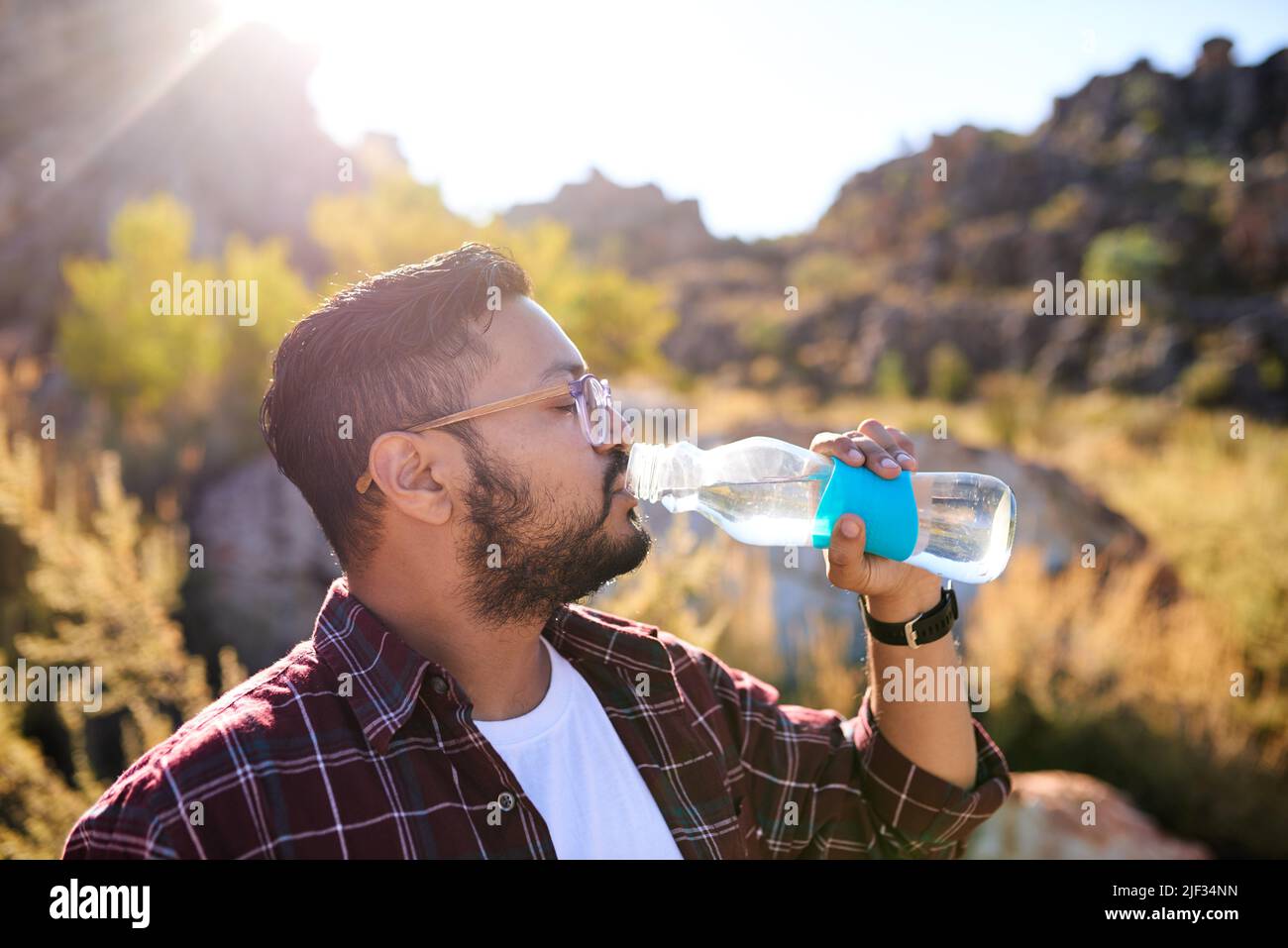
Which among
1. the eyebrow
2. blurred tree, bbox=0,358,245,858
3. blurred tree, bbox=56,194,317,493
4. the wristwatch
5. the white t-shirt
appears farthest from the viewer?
blurred tree, bbox=56,194,317,493

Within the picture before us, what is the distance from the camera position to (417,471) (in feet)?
6.13

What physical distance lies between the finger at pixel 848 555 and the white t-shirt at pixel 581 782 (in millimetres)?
591

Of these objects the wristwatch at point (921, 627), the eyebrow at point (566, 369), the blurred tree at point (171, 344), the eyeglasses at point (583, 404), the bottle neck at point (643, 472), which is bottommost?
the wristwatch at point (921, 627)

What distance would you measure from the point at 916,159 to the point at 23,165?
208ft

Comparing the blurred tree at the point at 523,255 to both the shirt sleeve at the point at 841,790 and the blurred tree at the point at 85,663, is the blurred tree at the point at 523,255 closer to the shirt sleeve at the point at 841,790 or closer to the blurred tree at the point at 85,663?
the blurred tree at the point at 85,663

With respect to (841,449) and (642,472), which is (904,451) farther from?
(642,472)

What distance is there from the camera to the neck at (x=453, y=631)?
187 centimetres

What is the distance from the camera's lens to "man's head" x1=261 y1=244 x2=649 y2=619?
1.87 meters

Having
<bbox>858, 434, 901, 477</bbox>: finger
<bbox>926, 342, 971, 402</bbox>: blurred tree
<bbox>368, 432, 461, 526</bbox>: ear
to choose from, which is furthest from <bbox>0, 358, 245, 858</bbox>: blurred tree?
<bbox>926, 342, 971, 402</bbox>: blurred tree

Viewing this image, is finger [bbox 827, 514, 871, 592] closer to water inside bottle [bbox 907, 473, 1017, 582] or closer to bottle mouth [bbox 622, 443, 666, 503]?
water inside bottle [bbox 907, 473, 1017, 582]

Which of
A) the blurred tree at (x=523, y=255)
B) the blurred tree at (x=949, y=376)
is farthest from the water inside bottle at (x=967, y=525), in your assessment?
the blurred tree at (x=949, y=376)

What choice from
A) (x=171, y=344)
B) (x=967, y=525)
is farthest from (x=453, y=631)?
(x=171, y=344)

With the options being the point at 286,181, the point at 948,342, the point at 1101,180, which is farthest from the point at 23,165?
the point at 1101,180

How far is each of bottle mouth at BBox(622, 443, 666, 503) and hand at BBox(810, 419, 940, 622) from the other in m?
0.39
